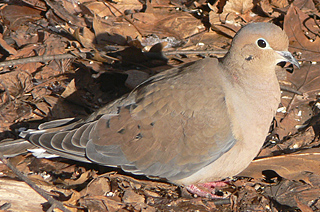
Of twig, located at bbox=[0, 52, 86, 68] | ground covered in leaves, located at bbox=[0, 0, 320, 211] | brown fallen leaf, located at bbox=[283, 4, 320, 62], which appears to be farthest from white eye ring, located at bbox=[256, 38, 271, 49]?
twig, located at bbox=[0, 52, 86, 68]

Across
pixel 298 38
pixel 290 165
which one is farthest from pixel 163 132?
pixel 298 38

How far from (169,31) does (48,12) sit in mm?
1523

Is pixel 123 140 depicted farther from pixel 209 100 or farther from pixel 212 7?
pixel 212 7

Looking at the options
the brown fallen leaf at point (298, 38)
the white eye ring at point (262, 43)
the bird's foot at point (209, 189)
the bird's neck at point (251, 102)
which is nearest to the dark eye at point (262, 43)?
the white eye ring at point (262, 43)

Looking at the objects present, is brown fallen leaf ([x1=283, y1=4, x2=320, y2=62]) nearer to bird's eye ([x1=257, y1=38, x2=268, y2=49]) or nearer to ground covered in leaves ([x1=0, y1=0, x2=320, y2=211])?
ground covered in leaves ([x1=0, y1=0, x2=320, y2=211])

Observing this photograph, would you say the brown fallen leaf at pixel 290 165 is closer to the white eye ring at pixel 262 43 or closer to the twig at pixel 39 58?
the white eye ring at pixel 262 43

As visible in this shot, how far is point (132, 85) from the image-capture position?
15.2 feet

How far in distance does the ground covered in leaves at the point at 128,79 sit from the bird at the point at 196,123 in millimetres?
382

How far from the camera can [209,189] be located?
402 centimetres

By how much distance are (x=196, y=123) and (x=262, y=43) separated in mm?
816

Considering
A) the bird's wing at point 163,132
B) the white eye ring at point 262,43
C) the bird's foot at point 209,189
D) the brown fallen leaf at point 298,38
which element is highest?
the white eye ring at point 262,43

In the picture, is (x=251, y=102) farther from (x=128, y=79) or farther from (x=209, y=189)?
(x=128, y=79)

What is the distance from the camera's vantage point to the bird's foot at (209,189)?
3.90 m

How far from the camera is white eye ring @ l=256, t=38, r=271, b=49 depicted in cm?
343
